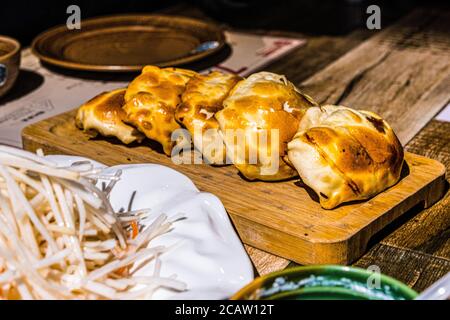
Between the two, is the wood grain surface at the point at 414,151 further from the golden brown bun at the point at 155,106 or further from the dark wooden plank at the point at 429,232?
the golden brown bun at the point at 155,106

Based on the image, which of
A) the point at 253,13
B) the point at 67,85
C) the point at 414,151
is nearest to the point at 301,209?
the point at 414,151

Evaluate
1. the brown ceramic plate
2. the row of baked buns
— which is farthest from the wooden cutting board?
the brown ceramic plate

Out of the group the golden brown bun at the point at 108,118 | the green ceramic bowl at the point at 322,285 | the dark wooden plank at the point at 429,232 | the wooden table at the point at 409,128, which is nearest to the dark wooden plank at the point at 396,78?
the wooden table at the point at 409,128

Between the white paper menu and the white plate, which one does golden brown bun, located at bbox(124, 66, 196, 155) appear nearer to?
the white plate

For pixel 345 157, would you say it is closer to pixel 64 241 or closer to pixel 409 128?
pixel 64 241

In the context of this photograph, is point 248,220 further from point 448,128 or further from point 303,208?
point 448,128

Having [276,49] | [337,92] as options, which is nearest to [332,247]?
[337,92]
